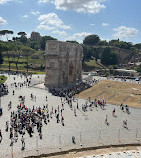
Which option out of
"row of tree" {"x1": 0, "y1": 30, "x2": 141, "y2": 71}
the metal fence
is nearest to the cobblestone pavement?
the metal fence

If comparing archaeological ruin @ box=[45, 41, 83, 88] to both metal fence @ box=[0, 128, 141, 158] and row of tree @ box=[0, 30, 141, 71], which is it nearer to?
metal fence @ box=[0, 128, 141, 158]

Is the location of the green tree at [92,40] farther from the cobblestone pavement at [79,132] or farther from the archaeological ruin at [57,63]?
the cobblestone pavement at [79,132]

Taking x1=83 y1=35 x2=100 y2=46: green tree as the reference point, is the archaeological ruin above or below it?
below

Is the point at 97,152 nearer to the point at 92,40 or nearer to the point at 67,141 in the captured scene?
the point at 67,141

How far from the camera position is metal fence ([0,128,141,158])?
11.0 meters

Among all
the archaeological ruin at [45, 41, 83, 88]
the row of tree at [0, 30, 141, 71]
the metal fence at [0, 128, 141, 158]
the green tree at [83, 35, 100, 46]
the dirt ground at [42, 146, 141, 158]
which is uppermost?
the green tree at [83, 35, 100, 46]

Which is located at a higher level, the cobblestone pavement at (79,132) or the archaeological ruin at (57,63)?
the archaeological ruin at (57,63)

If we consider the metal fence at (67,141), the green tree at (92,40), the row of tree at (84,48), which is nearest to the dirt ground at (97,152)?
the metal fence at (67,141)

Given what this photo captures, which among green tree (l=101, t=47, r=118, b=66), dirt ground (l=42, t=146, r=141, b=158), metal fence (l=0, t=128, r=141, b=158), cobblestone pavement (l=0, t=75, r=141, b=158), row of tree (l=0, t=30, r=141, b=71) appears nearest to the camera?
dirt ground (l=42, t=146, r=141, b=158)

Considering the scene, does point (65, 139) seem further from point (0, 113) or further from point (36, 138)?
point (0, 113)

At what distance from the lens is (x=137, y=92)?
32.1 m

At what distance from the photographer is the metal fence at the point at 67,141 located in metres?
11.0

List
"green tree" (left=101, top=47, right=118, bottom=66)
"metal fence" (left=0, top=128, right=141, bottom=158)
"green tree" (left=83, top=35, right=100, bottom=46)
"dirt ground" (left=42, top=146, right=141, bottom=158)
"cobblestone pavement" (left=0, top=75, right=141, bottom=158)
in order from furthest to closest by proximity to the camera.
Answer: "green tree" (left=83, top=35, right=100, bottom=46), "green tree" (left=101, top=47, right=118, bottom=66), "cobblestone pavement" (left=0, top=75, right=141, bottom=158), "metal fence" (left=0, top=128, right=141, bottom=158), "dirt ground" (left=42, top=146, right=141, bottom=158)

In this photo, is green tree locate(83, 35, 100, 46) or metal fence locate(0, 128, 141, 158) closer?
metal fence locate(0, 128, 141, 158)
